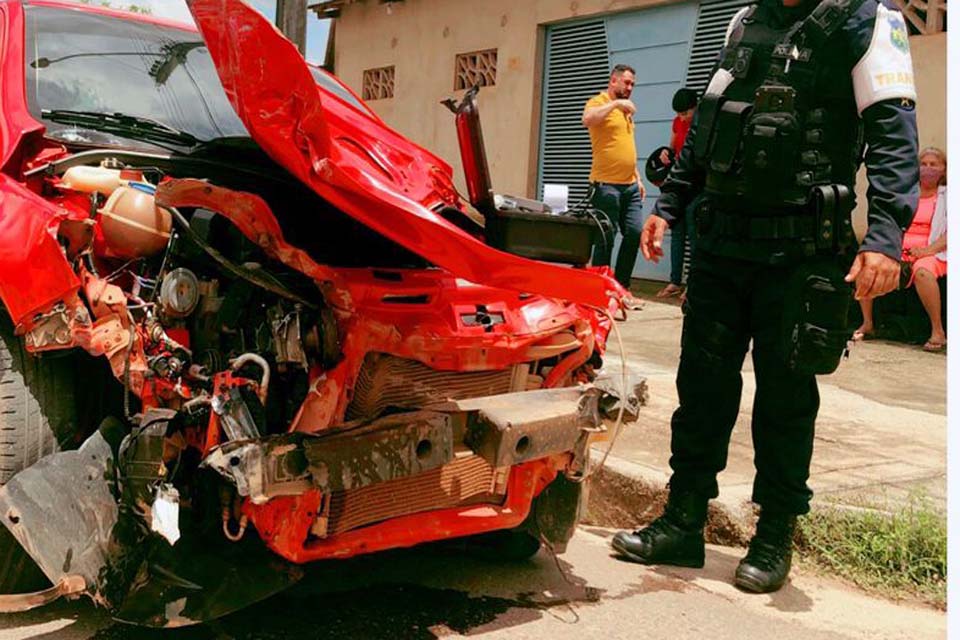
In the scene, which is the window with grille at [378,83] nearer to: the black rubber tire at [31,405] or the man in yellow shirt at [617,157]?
the man in yellow shirt at [617,157]

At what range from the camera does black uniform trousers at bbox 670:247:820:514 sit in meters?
3.43

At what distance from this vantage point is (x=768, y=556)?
346cm

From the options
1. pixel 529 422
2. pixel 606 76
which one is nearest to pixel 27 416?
pixel 529 422

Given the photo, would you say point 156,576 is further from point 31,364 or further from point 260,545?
point 31,364

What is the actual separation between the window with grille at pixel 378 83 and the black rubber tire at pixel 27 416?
12769 millimetres

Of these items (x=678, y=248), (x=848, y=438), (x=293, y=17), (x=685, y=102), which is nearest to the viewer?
(x=685, y=102)

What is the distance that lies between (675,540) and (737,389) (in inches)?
23.0

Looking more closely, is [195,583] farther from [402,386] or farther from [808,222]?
[808,222]

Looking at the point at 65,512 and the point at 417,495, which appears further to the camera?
the point at 417,495

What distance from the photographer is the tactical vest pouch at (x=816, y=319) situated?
3.20 metres

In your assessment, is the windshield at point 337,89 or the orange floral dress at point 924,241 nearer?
the windshield at point 337,89

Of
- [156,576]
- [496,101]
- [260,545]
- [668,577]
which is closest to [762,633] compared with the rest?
[668,577]

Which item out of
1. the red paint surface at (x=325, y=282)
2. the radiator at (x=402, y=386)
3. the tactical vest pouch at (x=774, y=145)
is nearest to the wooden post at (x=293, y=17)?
the red paint surface at (x=325, y=282)

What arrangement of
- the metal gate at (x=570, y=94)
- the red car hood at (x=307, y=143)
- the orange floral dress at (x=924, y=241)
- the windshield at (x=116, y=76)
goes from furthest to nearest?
the metal gate at (x=570, y=94) < the orange floral dress at (x=924, y=241) < the windshield at (x=116, y=76) < the red car hood at (x=307, y=143)
